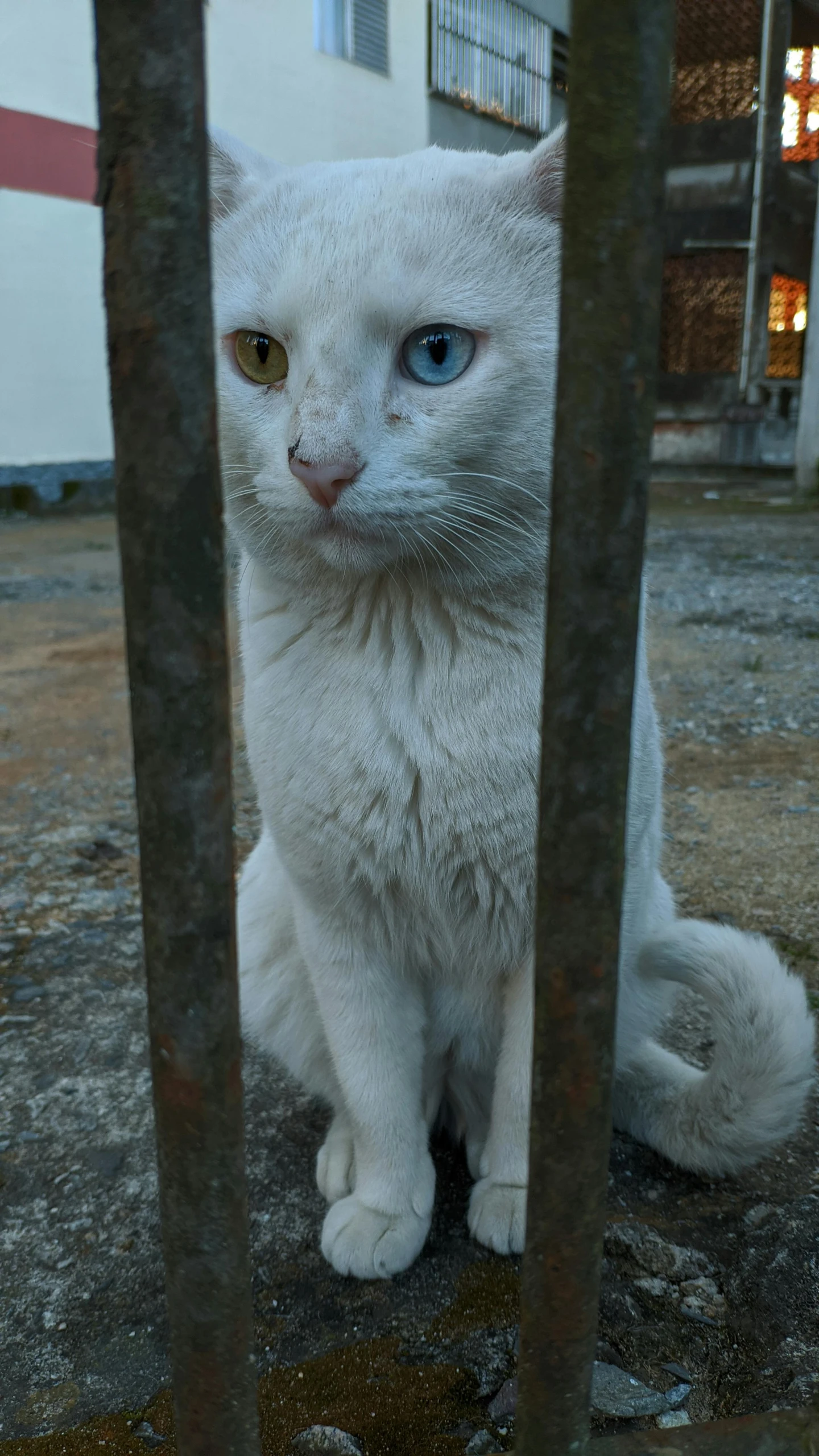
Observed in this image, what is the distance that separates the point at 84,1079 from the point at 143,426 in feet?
4.05

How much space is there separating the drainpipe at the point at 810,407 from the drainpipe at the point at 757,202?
2.91m

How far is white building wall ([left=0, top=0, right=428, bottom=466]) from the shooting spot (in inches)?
262

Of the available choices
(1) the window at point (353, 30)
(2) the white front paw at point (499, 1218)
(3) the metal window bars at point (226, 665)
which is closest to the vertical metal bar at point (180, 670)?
(3) the metal window bars at point (226, 665)

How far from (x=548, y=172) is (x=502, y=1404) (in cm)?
119

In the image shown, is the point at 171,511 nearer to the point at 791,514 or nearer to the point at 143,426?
the point at 143,426

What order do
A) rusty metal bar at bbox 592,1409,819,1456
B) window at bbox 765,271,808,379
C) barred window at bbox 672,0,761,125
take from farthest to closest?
window at bbox 765,271,808,379
barred window at bbox 672,0,761,125
rusty metal bar at bbox 592,1409,819,1456

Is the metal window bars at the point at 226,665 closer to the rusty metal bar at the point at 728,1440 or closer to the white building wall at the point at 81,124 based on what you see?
the rusty metal bar at the point at 728,1440

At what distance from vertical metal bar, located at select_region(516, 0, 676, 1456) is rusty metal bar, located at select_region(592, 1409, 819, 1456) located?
0.05m

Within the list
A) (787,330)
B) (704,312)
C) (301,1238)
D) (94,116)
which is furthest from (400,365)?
(787,330)

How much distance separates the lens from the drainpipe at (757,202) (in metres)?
10.3

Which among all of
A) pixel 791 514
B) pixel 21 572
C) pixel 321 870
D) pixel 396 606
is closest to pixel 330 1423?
pixel 321 870

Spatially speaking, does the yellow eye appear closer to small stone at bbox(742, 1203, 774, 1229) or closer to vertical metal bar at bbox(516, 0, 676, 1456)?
vertical metal bar at bbox(516, 0, 676, 1456)

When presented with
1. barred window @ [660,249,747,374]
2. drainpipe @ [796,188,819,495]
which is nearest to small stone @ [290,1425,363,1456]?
drainpipe @ [796,188,819,495]

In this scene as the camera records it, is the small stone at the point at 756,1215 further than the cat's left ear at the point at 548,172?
Yes
